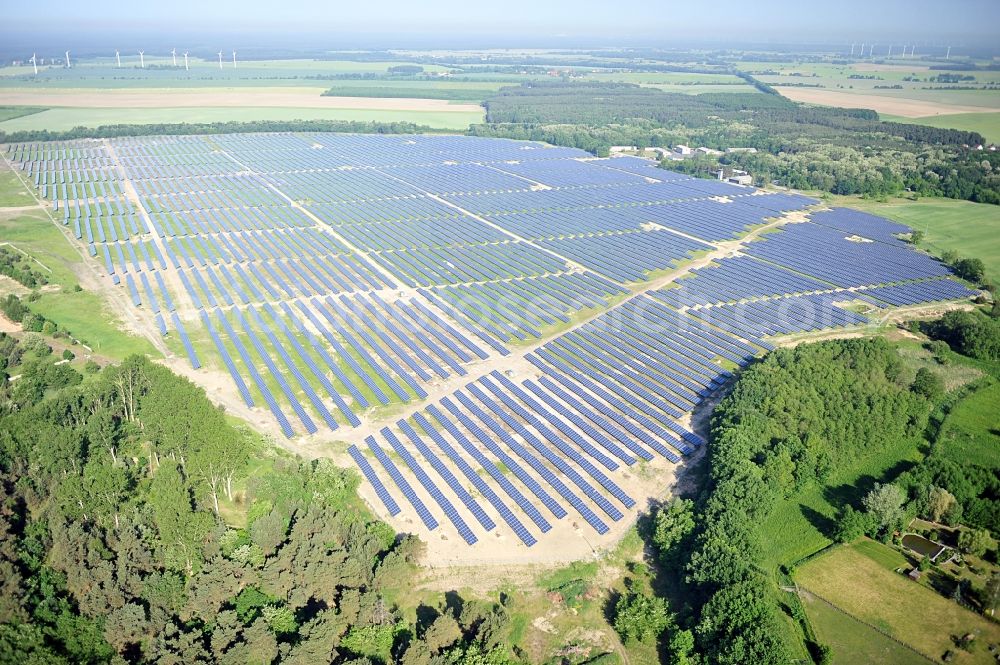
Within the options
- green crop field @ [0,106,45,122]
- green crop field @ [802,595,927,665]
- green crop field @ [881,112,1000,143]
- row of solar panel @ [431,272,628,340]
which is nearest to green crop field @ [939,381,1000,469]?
green crop field @ [802,595,927,665]

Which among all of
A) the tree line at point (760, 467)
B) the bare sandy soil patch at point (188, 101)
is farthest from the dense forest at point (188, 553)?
the bare sandy soil patch at point (188, 101)

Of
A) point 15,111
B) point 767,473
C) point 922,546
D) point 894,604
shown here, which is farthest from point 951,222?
point 15,111

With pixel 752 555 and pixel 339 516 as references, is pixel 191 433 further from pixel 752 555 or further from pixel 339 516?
pixel 752 555

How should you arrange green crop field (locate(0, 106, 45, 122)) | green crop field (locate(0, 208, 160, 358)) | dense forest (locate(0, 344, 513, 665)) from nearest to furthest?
dense forest (locate(0, 344, 513, 665)), green crop field (locate(0, 208, 160, 358)), green crop field (locate(0, 106, 45, 122))

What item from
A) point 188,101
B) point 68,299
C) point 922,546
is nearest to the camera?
point 922,546

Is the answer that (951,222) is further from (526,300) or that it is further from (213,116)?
(213,116)

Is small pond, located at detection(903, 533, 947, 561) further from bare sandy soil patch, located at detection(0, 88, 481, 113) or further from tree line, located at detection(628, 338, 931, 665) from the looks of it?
bare sandy soil patch, located at detection(0, 88, 481, 113)

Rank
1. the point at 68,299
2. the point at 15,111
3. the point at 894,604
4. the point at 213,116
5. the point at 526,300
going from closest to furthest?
the point at 894,604 → the point at 68,299 → the point at 526,300 → the point at 15,111 → the point at 213,116
